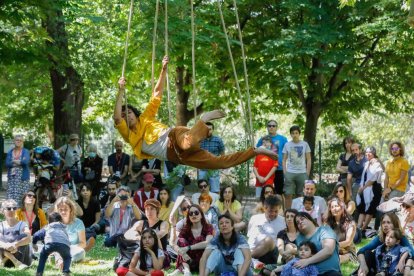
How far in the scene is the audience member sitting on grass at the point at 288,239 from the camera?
7816mm

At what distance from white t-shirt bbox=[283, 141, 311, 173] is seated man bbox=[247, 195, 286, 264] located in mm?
2262

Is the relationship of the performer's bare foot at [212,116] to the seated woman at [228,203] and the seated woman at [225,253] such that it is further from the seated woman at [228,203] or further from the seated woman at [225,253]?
the seated woman at [228,203]

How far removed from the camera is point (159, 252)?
783 cm

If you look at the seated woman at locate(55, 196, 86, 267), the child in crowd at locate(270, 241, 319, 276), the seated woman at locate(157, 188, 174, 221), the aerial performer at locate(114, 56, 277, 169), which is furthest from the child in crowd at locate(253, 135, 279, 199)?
the aerial performer at locate(114, 56, 277, 169)

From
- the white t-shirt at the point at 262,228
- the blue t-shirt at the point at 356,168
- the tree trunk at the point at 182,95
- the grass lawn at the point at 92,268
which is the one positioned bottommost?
the grass lawn at the point at 92,268

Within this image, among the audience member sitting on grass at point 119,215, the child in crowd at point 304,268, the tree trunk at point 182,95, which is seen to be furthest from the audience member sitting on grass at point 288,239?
the tree trunk at point 182,95

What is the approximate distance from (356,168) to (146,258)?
424cm

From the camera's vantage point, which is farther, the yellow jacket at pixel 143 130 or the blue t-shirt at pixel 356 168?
the blue t-shirt at pixel 356 168

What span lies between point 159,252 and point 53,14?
182 inches

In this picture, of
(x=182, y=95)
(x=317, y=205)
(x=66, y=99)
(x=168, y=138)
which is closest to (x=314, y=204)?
(x=317, y=205)

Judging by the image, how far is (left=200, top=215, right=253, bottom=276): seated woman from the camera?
738 cm

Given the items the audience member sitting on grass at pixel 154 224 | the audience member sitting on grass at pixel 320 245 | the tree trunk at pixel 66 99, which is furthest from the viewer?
the tree trunk at pixel 66 99

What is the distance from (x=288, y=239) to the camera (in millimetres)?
8109

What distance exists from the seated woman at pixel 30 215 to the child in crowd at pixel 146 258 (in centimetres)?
173
